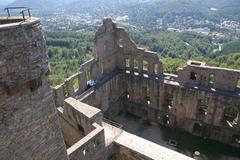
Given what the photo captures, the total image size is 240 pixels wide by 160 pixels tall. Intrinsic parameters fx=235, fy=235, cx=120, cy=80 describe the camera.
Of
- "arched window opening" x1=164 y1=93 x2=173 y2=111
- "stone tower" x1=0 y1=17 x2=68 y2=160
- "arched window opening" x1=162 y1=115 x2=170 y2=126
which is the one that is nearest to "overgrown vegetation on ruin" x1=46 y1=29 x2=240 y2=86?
"arched window opening" x1=162 y1=115 x2=170 y2=126

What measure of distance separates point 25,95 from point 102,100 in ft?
57.7

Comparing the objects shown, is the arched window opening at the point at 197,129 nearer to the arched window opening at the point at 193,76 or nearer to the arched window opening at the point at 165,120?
the arched window opening at the point at 165,120

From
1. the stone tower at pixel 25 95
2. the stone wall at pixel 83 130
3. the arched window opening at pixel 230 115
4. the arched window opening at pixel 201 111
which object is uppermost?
the stone tower at pixel 25 95

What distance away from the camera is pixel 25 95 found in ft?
28.7

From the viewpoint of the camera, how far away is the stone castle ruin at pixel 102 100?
8.20 meters

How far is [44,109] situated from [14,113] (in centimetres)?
134

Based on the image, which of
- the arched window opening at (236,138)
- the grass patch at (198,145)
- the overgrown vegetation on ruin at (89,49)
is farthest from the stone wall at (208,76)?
the overgrown vegetation on ruin at (89,49)

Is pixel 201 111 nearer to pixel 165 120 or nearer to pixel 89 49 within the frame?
pixel 165 120

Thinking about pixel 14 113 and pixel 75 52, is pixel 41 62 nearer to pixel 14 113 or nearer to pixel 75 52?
pixel 14 113

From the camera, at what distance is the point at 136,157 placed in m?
16.4

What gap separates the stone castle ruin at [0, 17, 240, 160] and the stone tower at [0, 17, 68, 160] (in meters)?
0.03

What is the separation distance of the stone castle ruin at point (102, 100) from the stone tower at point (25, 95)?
32 mm

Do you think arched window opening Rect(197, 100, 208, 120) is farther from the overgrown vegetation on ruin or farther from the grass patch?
the overgrown vegetation on ruin

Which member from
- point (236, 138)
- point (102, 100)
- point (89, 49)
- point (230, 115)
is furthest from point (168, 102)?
point (89, 49)
